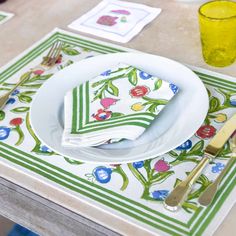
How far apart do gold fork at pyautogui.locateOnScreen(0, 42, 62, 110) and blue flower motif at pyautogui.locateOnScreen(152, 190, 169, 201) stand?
0.33m

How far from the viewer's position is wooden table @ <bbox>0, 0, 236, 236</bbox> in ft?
2.18

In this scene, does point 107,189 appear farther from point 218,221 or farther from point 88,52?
point 88,52

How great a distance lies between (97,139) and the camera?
0.70m

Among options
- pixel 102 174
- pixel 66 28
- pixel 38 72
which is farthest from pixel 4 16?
pixel 102 174

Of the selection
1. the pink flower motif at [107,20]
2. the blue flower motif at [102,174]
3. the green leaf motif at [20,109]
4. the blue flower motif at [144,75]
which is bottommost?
the pink flower motif at [107,20]

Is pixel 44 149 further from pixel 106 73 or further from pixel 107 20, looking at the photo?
pixel 107 20

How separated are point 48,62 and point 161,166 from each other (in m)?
0.36

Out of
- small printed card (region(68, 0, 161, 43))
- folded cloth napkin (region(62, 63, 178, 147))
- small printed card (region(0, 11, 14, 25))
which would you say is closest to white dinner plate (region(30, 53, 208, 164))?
folded cloth napkin (region(62, 63, 178, 147))

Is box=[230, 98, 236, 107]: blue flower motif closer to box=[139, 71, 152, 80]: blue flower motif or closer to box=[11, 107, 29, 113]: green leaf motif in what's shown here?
box=[139, 71, 152, 80]: blue flower motif

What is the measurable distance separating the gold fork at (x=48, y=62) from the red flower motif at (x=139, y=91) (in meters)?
0.21

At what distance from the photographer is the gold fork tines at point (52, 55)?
93 cm

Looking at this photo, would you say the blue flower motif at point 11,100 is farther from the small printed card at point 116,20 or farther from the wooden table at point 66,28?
the small printed card at point 116,20

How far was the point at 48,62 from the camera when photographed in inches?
36.7

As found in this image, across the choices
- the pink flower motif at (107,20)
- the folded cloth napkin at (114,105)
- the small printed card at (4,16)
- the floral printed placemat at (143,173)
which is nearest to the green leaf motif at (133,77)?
the folded cloth napkin at (114,105)
